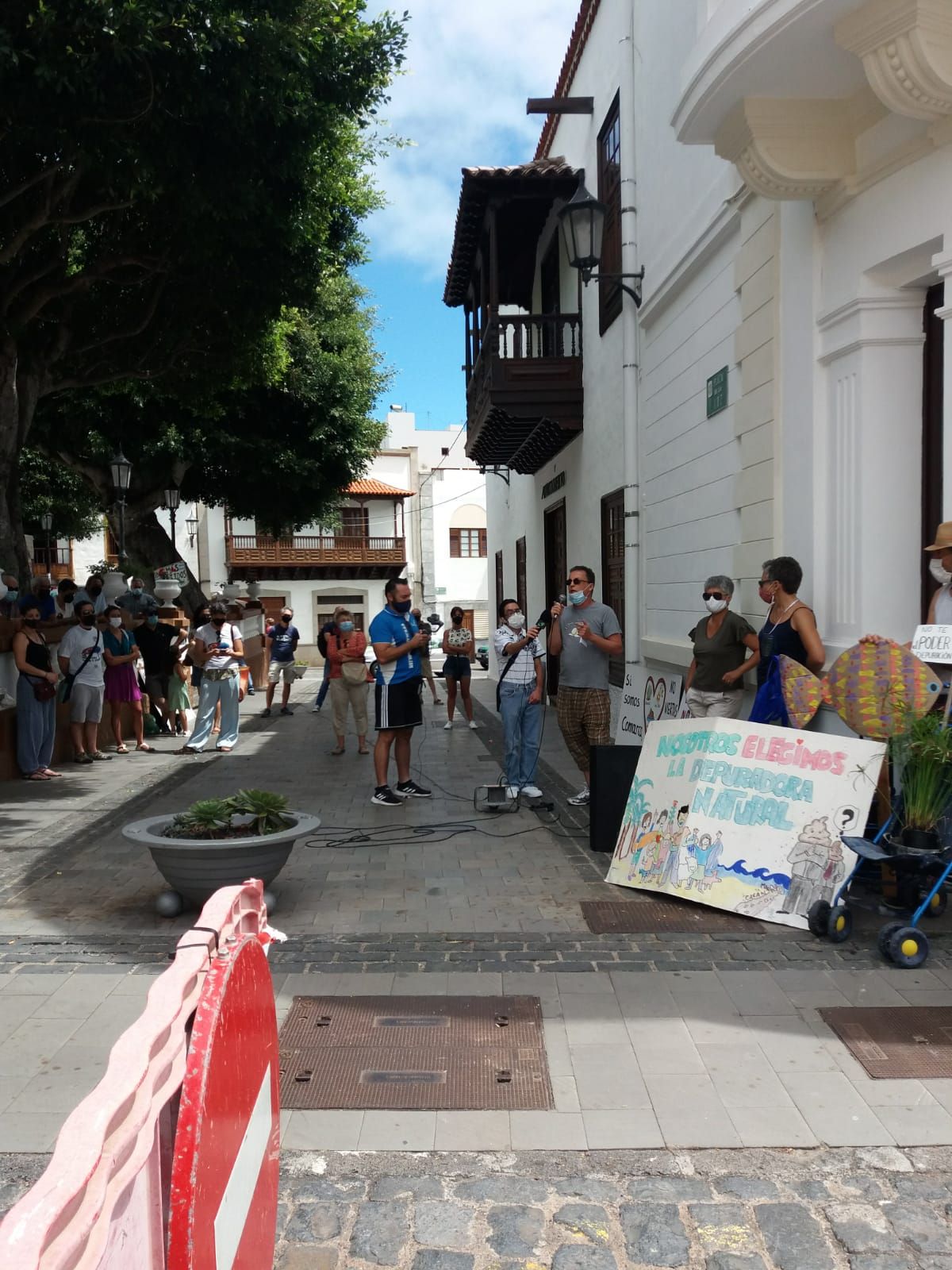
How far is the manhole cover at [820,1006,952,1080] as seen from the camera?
11.6ft

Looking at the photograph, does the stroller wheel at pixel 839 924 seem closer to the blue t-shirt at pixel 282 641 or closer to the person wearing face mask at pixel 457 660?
the person wearing face mask at pixel 457 660

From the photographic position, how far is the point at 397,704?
7.91m

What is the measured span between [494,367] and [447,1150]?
35.6 ft

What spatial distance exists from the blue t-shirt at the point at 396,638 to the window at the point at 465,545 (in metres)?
39.8

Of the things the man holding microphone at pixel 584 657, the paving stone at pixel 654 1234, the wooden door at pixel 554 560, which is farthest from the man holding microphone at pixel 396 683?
the wooden door at pixel 554 560

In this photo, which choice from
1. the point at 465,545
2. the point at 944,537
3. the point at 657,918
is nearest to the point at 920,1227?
the point at 657,918

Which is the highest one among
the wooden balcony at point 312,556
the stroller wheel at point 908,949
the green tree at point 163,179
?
the green tree at point 163,179

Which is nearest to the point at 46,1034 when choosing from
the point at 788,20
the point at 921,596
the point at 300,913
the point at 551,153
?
the point at 300,913

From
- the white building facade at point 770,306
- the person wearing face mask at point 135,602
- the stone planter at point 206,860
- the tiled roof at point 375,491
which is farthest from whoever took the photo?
the tiled roof at point 375,491

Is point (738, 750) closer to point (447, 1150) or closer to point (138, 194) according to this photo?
point (447, 1150)

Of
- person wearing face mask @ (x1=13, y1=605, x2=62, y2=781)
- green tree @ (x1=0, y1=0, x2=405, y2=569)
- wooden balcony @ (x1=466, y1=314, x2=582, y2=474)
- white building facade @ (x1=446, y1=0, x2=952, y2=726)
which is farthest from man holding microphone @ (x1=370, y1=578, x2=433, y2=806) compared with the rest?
wooden balcony @ (x1=466, y1=314, x2=582, y2=474)

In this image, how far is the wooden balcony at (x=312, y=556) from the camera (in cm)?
4459

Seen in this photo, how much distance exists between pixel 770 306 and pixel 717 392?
1.15 meters

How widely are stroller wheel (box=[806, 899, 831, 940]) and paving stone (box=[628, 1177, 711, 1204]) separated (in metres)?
2.05
